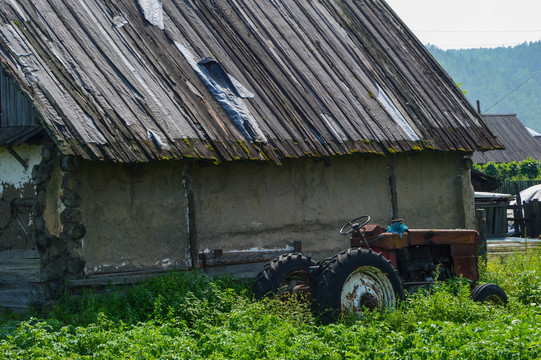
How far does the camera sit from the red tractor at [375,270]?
8539 mm

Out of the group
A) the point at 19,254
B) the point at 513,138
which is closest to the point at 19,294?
the point at 19,254

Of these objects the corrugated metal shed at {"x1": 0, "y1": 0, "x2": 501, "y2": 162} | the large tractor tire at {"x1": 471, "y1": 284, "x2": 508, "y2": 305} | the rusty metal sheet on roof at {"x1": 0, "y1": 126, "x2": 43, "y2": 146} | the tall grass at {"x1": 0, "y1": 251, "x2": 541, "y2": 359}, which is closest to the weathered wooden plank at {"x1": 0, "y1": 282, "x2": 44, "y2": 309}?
the tall grass at {"x1": 0, "y1": 251, "x2": 541, "y2": 359}

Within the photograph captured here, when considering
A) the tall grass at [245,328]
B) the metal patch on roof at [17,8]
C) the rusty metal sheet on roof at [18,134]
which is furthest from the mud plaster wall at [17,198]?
the metal patch on roof at [17,8]

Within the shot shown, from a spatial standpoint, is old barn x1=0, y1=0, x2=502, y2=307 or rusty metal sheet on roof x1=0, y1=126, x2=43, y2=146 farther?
old barn x1=0, y1=0, x2=502, y2=307

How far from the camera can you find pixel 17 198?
10.1 m

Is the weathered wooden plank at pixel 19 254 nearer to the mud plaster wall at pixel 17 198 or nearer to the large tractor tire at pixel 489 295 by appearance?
the mud plaster wall at pixel 17 198

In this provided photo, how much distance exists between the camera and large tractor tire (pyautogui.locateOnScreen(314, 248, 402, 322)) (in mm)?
8453

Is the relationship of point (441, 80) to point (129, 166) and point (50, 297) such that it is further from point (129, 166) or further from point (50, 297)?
point (50, 297)

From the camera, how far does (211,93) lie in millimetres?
11758

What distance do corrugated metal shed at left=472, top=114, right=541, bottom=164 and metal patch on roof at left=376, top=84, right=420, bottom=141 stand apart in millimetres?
30173

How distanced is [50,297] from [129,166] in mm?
1955

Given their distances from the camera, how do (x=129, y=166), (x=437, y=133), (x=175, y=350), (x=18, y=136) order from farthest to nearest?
(x=437, y=133) → (x=129, y=166) → (x=18, y=136) → (x=175, y=350)

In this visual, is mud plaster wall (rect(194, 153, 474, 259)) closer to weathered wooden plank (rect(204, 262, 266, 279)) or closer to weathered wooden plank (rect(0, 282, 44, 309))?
weathered wooden plank (rect(204, 262, 266, 279))

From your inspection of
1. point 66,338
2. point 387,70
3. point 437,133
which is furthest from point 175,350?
point 387,70
